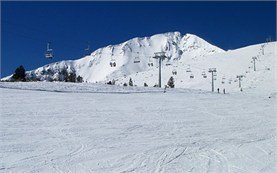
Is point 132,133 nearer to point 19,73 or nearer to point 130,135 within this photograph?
point 130,135

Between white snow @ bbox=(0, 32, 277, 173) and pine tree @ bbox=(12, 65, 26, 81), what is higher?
pine tree @ bbox=(12, 65, 26, 81)

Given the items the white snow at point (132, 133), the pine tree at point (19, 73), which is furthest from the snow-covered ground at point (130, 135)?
the pine tree at point (19, 73)

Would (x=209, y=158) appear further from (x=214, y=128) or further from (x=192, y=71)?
(x=192, y=71)

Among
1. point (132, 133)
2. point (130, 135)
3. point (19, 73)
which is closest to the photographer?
point (130, 135)

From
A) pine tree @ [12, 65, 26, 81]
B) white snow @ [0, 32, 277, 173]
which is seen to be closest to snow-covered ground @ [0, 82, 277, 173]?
white snow @ [0, 32, 277, 173]

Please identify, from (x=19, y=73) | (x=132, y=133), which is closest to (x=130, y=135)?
(x=132, y=133)

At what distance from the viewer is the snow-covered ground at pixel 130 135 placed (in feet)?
49.6

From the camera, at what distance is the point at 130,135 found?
67.3ft

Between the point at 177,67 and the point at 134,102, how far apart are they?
9546 centimetres

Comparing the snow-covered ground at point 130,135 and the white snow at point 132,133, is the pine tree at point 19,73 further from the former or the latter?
the snow-covered ground at point 130,135

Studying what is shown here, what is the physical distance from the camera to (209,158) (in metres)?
16.4

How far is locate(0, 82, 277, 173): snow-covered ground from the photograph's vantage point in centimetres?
1512

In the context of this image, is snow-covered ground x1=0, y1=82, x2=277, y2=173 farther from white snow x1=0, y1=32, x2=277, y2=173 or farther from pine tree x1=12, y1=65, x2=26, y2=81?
pine tree x1=12, y1=65, x2=26, y2=81

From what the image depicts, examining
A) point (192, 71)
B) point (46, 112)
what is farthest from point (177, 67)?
point (46, 112)
